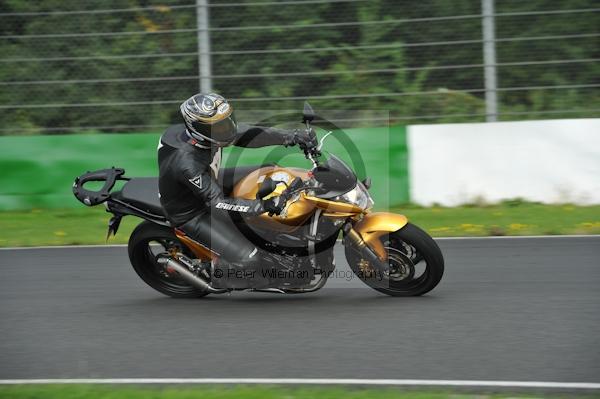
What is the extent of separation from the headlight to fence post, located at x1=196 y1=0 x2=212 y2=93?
529 cm

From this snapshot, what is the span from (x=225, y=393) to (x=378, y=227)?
2008mm

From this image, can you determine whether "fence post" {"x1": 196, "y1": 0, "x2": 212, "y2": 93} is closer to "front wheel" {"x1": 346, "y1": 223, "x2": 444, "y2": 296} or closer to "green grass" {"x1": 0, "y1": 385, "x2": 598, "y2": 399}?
"front wheel" {"x1": 346, "y1": 223, "x2": 444, "y2": 296}

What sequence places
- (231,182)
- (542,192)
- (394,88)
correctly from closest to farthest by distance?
(231,182), (542,192), (394,88)

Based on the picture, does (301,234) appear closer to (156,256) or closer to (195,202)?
(195,202)

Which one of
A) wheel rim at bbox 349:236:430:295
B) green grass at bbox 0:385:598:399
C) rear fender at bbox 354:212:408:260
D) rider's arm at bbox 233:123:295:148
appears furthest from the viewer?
rider's arm at bbox 233:123:295:148

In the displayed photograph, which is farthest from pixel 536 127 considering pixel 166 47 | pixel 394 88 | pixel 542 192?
pixel 166 47

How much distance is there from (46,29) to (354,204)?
268 inches

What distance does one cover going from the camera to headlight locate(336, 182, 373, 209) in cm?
669

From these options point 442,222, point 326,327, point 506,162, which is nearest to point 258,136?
point 326,327

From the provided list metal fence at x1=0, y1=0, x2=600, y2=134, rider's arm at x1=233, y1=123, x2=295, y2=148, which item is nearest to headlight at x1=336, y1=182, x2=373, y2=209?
rider's arm at x1=233, y1=123, x2=295, y2=148

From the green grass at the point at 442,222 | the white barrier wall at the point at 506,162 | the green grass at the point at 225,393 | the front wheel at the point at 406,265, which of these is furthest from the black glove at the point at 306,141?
the white barrier wall at the point at 506,162

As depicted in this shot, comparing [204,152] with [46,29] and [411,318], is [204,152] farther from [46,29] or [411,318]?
[46,29]

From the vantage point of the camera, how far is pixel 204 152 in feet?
22.9

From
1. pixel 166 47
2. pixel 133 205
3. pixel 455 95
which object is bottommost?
pixel 133 205
